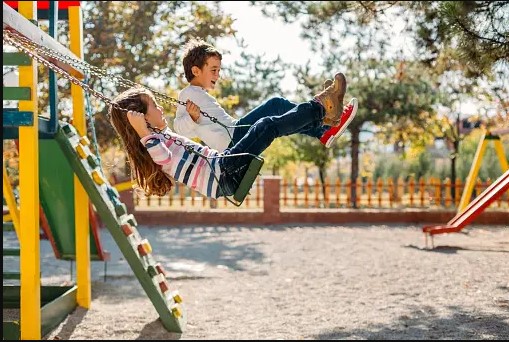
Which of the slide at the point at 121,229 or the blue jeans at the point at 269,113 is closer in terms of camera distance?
the blue jeans at the point at 269,113

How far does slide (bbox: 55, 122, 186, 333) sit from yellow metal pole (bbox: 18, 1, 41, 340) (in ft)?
3.47

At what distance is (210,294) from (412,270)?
2674 millimetres

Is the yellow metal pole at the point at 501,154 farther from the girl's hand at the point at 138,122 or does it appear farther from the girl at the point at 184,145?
the girl's hand at the point at 138,122

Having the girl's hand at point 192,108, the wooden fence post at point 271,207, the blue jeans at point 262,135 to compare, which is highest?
the girl's hand at point 192,108

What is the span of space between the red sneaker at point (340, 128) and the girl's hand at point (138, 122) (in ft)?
2.47

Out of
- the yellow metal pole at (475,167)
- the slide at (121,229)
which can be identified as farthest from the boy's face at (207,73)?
the yellow metal pole at (475,167)

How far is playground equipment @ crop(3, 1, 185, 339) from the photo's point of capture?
5.02m

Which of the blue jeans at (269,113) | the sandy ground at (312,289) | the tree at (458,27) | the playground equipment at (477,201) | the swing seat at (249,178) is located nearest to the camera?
the swing seat at (249,178)

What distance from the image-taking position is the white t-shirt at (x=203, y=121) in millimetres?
2963

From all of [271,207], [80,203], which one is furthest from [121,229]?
[271,207]

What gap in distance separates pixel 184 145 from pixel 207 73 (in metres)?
0.31

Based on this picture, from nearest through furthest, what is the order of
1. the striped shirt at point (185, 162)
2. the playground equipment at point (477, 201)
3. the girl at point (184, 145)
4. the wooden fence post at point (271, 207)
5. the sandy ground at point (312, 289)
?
the girl at point (184, 145), the striped shirt at point (185, 162), the sandy ground at point (312, 289), the playground equipment at point (477, 201), the wooden fence post at point (271, 207)

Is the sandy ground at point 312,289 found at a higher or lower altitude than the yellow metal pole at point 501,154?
lower

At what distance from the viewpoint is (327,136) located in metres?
3.04
